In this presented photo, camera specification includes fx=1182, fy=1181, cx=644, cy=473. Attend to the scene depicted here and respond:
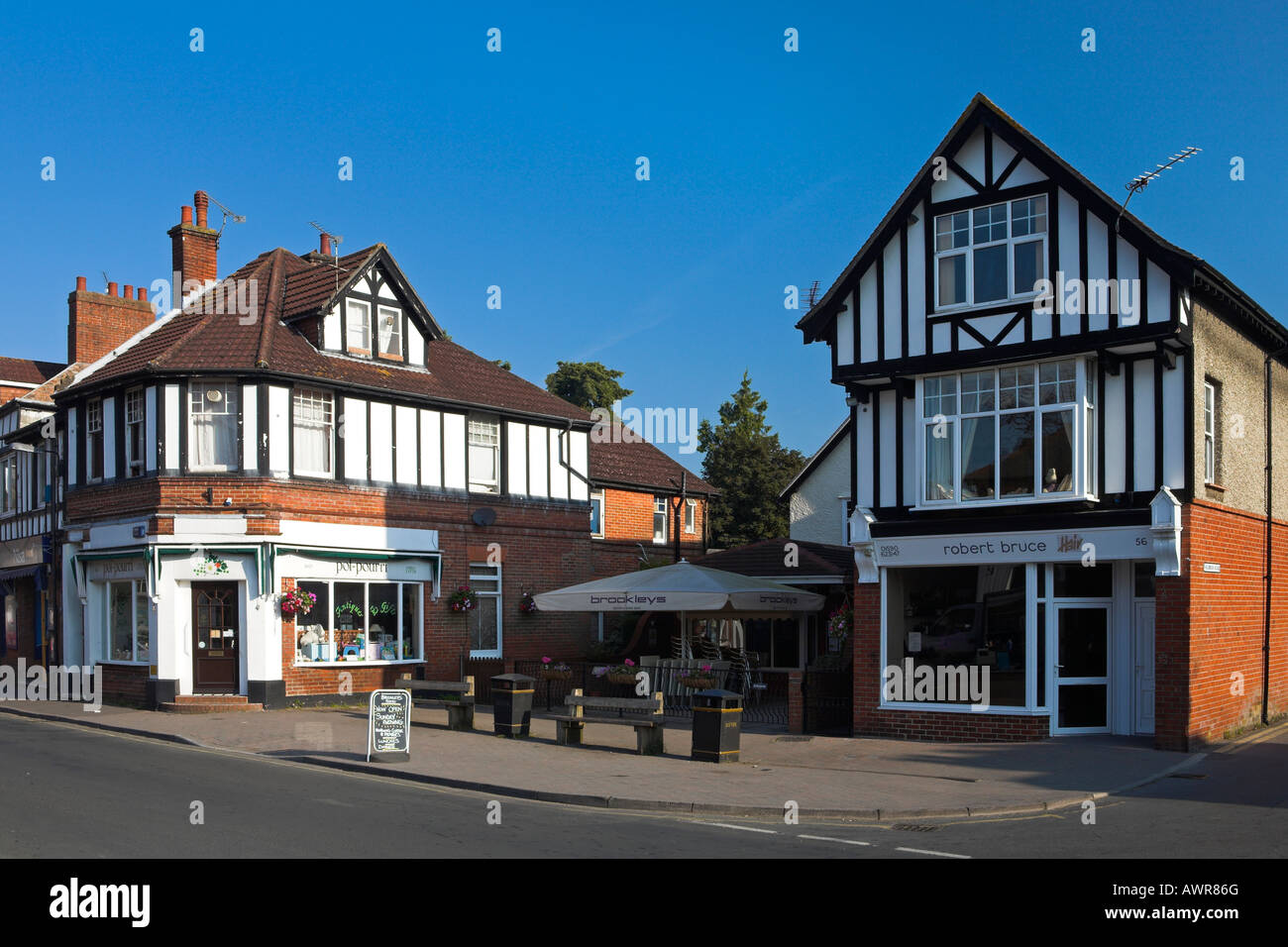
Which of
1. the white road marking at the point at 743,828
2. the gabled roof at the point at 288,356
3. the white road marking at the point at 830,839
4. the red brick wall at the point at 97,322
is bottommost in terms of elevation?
the white road marking at the point at 743,828

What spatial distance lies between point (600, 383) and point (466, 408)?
3549 cm

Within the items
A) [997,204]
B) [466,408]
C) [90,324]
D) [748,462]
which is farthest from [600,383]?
[997,204]

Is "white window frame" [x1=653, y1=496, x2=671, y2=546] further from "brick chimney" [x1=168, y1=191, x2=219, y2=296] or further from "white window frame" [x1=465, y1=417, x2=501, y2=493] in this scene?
"brick chimney" [x1=168, y1=191, x2=219, y2=296]


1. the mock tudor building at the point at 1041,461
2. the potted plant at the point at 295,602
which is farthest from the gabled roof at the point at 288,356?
the mock tudor building at the point at 1041,461

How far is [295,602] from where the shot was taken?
23.6 meters

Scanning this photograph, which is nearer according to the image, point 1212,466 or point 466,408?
point 1212,466

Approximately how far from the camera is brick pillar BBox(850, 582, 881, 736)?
19.1 metres

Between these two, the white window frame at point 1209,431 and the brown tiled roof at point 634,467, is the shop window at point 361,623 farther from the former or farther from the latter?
the white window frame at point 1209,431

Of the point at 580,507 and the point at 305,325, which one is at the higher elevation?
the point at 305,325

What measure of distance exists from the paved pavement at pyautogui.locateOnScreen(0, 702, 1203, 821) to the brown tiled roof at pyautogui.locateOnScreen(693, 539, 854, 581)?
6.91m

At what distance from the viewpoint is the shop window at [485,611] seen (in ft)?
90.1

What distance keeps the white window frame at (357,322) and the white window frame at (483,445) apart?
2.98m
